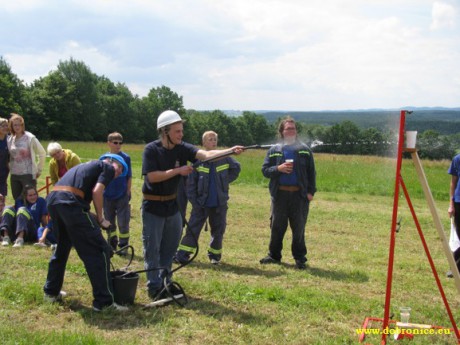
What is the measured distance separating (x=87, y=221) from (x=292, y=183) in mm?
3357

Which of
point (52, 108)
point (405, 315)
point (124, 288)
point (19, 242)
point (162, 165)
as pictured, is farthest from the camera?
point (52, 108)

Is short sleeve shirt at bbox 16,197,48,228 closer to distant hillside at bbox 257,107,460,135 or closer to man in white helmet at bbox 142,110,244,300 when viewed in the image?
man in white helmet at bbox 142,110,244,300

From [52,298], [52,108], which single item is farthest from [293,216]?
[52,108]

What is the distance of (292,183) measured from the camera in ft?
24.6

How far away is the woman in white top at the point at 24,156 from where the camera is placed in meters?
8.73

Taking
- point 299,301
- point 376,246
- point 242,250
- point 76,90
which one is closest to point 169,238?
point 299,301

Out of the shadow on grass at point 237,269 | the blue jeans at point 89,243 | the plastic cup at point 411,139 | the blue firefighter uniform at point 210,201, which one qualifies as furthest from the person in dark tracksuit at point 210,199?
the plastic cup at point 411,139

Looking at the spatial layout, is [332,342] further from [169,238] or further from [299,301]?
[169,238]

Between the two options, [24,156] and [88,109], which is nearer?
[24,156]

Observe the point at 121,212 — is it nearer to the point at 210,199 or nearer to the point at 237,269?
the point at 210,199

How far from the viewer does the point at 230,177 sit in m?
7.88

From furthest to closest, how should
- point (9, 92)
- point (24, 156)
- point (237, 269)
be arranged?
point (9, 92)
point (24, 156)
point (237, 269)

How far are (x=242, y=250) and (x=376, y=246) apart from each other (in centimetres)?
276

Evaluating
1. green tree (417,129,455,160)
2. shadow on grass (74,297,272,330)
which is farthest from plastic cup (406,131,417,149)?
shadow on grass (74,297,272,330)
